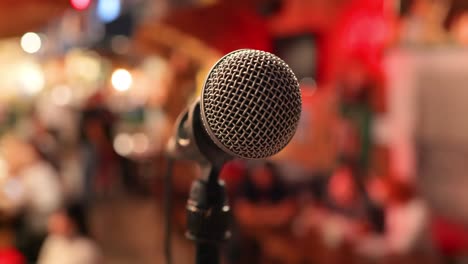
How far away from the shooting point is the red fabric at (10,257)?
323cm

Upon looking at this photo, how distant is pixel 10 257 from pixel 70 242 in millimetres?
571

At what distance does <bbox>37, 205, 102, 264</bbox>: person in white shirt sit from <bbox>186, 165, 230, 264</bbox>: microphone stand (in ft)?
8.10

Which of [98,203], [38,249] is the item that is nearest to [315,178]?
[38,249]

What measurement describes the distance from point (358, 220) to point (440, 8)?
1712mm

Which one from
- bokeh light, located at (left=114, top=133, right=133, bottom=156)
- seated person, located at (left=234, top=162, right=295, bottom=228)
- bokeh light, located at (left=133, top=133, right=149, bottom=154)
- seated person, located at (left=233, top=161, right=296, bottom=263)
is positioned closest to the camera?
seated person, located at (left=233, top=161, right=296, bottom=263)

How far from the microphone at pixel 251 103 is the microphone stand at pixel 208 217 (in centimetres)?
16

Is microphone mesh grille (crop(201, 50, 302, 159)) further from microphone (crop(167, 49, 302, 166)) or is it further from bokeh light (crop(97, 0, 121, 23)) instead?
bokeh light (crop(97, 0, 121, 23))

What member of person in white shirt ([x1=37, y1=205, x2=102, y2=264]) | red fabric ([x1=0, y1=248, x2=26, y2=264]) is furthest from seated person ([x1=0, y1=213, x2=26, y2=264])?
person in white shirt ([x1=37, y1=205, x2=102, y2=264])

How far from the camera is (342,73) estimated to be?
3.91 m

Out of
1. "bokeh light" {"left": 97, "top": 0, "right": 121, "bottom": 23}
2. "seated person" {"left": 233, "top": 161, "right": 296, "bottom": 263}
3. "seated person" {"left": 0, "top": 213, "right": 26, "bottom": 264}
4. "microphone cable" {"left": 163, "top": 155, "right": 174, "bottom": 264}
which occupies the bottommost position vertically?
"seated person" {"left": 0, "top": 213, "right": 26, "bottom": 264}

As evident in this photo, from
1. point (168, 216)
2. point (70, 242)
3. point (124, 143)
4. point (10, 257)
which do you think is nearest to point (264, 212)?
point (70, 242)

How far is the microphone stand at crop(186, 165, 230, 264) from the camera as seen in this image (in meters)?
0.85

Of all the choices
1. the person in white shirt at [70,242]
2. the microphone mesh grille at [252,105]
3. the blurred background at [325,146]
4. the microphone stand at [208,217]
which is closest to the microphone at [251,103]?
the microphone mesh grille at [252,105]

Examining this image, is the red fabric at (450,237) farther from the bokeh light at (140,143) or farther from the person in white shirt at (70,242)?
the bokeh light at (140,143)
